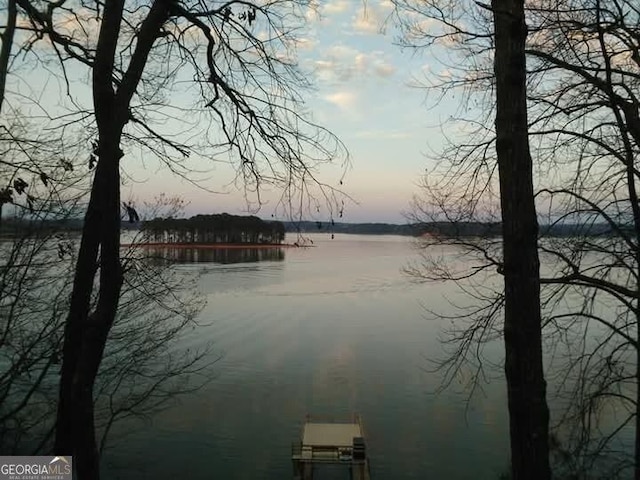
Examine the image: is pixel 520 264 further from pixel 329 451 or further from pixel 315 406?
pixel 315 406

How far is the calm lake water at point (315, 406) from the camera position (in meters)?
13.7

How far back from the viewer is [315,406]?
1689cm

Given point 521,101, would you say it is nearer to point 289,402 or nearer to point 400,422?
point 400,422

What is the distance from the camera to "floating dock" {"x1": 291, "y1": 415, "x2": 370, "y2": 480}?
1309 centimetres

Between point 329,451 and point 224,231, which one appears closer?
point 329,451

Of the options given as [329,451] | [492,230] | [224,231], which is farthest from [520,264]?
[224,231]

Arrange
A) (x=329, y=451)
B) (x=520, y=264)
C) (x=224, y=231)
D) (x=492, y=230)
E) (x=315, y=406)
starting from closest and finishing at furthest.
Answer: (x=520, y=264), (x=492, y=230), (x=329, y=451), (x=315, y=406), (x=224, y=231)

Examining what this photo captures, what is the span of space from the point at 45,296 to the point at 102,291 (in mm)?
6893

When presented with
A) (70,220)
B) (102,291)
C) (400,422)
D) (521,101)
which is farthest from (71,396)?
(400,422)

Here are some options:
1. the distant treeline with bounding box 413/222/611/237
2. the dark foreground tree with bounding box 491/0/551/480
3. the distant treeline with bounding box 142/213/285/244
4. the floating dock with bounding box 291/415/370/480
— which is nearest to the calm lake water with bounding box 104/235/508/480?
the floating dock with bounding box 291/415/370/480

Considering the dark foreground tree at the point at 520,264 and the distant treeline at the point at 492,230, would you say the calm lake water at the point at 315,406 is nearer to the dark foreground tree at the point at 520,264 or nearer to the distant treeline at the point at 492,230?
the distant treeline at the point at 492,230

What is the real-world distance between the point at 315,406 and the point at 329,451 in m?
3.34

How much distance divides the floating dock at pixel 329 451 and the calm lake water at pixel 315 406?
0.47 meters

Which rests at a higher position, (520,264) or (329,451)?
(520,264)
